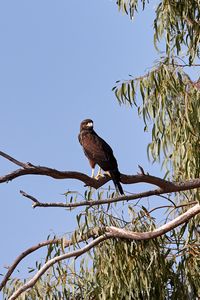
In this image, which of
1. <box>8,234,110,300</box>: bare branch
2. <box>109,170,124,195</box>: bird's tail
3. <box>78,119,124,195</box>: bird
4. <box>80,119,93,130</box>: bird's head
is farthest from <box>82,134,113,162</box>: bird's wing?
<box>8,234,110,300</box>: bare branch

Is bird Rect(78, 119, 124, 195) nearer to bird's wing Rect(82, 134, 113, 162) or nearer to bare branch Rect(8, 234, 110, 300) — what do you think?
bird's wing Rect(82, 134, 113, 162)

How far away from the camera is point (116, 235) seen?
7.13 meters

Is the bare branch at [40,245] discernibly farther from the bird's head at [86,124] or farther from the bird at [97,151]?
the bird's head at [86,124]

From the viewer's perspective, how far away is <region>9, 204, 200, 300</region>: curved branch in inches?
281

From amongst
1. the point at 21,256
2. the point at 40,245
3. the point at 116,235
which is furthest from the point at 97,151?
the point at 21,256

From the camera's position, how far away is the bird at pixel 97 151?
6516 mm

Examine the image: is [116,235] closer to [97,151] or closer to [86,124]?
[97,151]

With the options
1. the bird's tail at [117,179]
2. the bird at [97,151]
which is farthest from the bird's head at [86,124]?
the bird's tail at [117,179]

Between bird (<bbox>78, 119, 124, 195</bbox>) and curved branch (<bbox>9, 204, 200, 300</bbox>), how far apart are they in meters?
0.44

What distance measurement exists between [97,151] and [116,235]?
61 cm

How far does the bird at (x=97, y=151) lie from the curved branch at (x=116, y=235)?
0.44 metres

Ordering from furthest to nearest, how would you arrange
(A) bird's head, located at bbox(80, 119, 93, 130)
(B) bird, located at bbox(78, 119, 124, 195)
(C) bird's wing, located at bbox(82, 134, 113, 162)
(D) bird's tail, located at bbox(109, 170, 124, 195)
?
(A) bird's head, located at bbox(80, 119, 93, 130) → (C) bird's wing, located at bbox(82, 134, 113, 162) → (B) bird, located at bbox(78, 119, 124, 195) → (D) bird's tail, located at bbox(109, 170, 124, 195)

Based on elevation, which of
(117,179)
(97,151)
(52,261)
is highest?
(97,151)

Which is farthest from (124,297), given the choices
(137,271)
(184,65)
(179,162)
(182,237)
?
(184,65)
